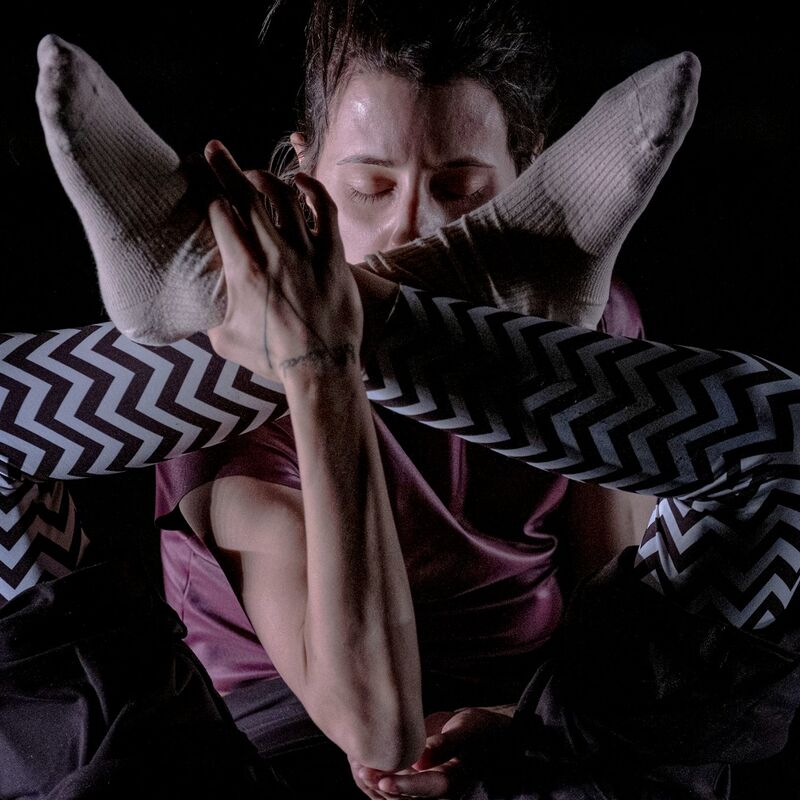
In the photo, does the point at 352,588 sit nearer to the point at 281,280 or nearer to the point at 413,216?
the point at 281,280

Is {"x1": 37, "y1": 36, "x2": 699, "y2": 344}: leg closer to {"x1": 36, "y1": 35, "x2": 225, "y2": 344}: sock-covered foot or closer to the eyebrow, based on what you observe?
{"x1": 36, "y1": 35, "x2": 225, "y2": 344}: sock-covered foot

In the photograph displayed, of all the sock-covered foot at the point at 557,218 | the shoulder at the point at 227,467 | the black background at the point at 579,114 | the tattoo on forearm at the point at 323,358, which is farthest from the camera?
the black background at the point at 579,114

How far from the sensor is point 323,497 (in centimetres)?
44

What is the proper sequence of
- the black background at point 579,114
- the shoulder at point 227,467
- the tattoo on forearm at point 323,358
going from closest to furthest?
1. the tattoo on forearm at point 323,358
2. the shoulder at point 227,467
3. the black background at point 579,114

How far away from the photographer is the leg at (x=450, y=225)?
43 centimetres

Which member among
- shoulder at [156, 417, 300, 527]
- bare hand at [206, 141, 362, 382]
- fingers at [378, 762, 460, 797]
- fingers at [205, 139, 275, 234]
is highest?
fingers at [205, 139, 275, 234]

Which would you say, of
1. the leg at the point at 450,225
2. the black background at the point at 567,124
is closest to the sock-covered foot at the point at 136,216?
the leg at the point at 450,225

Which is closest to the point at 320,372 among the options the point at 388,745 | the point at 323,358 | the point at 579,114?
the point at 323,358

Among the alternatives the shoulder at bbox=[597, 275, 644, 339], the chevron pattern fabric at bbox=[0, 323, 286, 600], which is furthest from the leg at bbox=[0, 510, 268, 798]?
the shoulder at bbox=[597, 275, 644, 339]

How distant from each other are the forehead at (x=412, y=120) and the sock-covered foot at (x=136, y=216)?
0.21 m

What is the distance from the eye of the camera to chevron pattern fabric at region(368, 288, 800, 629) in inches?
17.6

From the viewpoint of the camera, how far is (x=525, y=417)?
447mm

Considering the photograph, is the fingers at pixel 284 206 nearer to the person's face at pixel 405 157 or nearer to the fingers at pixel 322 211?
the fingers at pixel 322 211

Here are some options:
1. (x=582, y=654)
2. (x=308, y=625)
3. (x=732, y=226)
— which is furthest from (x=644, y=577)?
(x=732, y=226)
